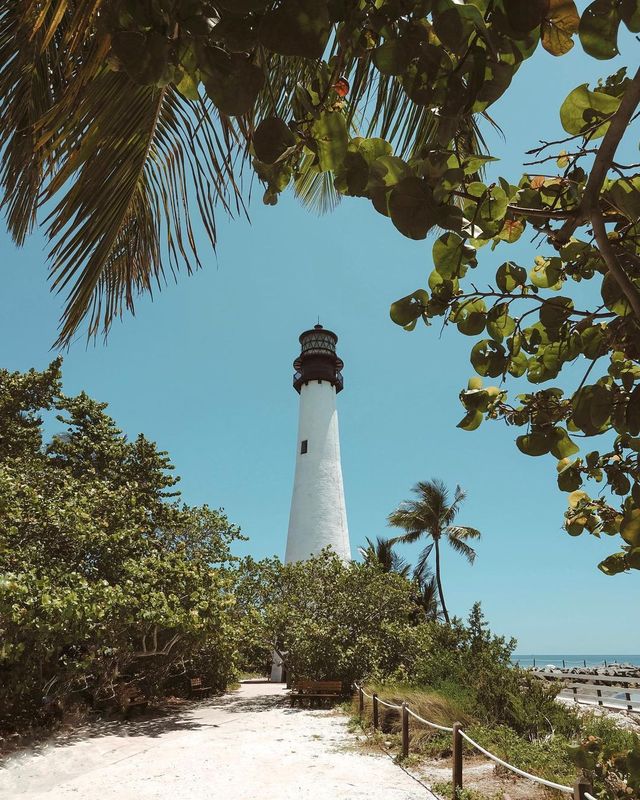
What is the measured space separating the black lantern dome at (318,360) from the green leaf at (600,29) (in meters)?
26.1

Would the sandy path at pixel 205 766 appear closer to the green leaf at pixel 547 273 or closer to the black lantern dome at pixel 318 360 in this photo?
the green leaf at pixel 547 273

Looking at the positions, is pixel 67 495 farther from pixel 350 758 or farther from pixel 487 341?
pixel 487 341

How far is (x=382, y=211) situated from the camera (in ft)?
3.32

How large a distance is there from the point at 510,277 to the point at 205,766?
8.65 m

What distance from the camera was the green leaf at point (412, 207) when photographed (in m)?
0.96

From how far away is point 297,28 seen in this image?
2.44 ft

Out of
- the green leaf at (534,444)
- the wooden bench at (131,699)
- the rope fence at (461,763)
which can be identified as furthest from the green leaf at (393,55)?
the wooden bench at (131,699)

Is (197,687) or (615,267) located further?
(197,687)

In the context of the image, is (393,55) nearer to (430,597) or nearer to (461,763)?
(461,763)

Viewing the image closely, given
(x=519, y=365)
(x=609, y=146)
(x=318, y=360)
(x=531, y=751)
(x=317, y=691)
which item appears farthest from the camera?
(x=318, y=360)

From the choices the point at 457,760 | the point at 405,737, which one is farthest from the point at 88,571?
the point at 457,760

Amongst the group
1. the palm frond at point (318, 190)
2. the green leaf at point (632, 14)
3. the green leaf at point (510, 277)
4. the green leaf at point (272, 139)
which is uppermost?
the palm frond at point (318, 190)

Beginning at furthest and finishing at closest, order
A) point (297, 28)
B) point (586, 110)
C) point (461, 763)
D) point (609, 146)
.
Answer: point (461, 763) < point (586, 110) < point (609, 146) < point (297, 28)

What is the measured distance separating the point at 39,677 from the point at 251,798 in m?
5.55
